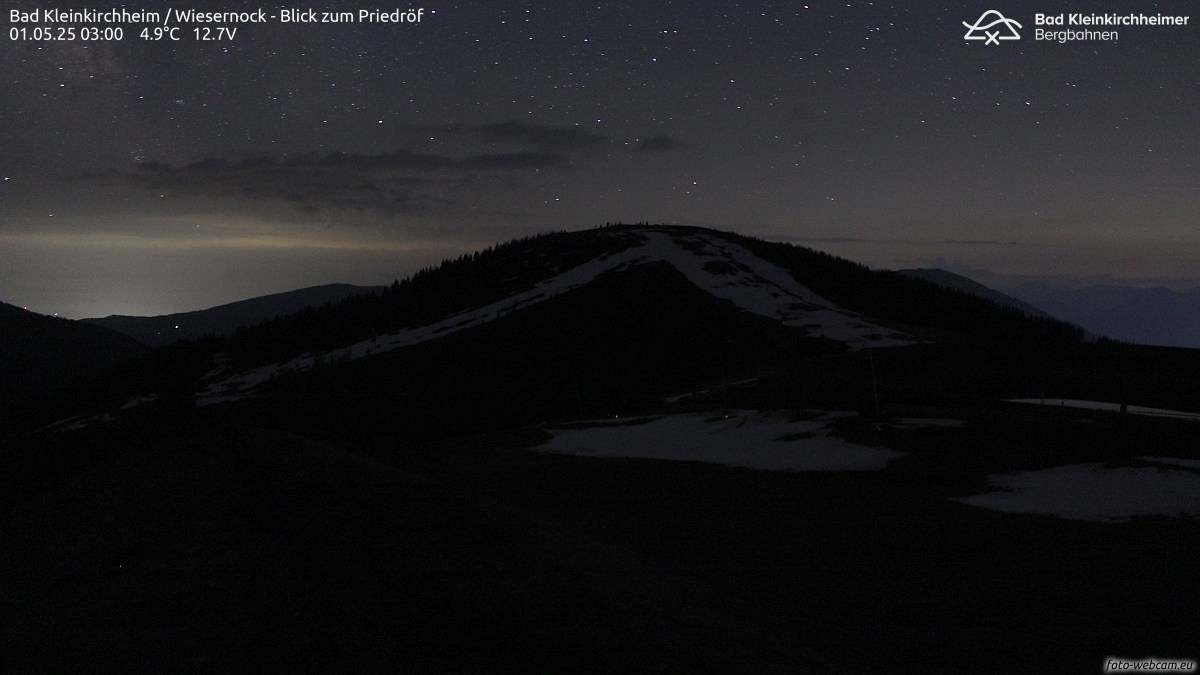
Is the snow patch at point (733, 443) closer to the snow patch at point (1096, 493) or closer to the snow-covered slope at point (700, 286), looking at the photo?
the snow patch at point (1096, 493)

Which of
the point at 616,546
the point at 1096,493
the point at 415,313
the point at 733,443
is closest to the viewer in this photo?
the point at 616,546

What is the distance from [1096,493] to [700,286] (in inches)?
4861

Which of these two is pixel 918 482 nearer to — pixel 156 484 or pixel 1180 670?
pixel 1180 670

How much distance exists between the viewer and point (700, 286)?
475 ft

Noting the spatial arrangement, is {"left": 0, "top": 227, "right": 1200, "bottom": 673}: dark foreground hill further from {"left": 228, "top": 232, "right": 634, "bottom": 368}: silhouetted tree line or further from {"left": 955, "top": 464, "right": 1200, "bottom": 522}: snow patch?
{"left": 228, "top": 232, "right": 634, "bottom": 368}: silhouetted tree line

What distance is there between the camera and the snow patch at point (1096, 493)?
67.1 ft

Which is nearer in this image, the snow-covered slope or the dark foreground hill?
the dark foreground hill

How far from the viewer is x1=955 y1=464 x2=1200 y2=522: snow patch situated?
2044 centimetres

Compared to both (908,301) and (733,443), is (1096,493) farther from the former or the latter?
(908,301)

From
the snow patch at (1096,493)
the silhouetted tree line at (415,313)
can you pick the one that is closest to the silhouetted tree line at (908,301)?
the silhouetted tree line at (415,313)

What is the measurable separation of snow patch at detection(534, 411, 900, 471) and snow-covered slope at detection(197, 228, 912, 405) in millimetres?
58433

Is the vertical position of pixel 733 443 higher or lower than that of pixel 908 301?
lower

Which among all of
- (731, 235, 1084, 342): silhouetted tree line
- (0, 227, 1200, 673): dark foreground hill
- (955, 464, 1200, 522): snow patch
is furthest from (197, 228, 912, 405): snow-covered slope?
(955, 464, 1200, 522): snow patch

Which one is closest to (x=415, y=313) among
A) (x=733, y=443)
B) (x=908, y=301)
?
(x=908, y=301)
